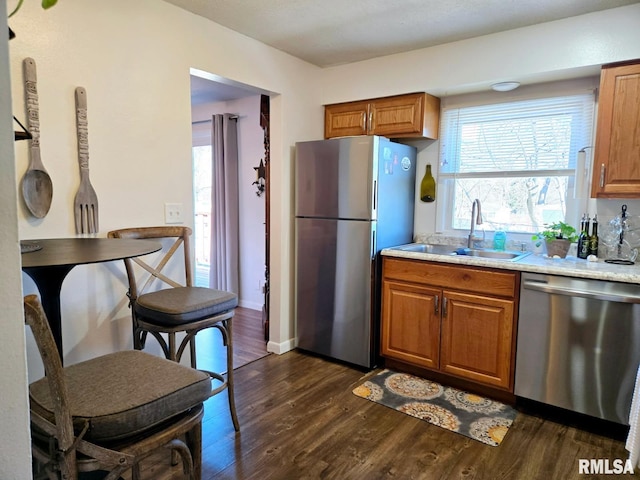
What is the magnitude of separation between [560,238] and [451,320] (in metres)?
0.88

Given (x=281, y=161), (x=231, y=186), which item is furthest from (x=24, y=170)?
(x=231, y=186)

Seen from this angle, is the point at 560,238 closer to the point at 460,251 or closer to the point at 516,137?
the point at 460,251

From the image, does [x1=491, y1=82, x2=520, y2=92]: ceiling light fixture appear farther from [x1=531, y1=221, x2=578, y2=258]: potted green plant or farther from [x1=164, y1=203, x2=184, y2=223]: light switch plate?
[x1=164, y1=203, x2=184, y2=223]: light switch plate

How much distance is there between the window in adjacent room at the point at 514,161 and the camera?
110 inches

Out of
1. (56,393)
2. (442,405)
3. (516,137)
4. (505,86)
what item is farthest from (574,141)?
(56,393)

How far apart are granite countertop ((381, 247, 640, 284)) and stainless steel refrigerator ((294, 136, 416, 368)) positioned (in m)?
0.41

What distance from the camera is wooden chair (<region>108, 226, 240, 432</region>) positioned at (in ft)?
6.28

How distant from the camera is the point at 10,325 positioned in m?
0.69

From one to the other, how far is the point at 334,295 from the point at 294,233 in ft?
2.07

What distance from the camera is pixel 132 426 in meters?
1.13

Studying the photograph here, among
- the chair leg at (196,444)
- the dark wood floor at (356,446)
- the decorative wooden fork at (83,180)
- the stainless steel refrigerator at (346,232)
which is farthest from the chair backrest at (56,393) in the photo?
the stainless steel refrigerator at (346,232)

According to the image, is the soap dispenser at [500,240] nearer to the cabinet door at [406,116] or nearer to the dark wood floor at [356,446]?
the cabinet door at [406,116]

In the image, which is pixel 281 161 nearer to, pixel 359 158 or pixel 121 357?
pixel 359 158

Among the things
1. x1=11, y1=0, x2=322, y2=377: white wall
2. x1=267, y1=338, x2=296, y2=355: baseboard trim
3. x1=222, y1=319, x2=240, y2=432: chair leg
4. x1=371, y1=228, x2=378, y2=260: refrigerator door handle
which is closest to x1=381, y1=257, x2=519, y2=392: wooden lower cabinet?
x1=371, y1=228, x2=378, y2=260: refrigerator door handle
